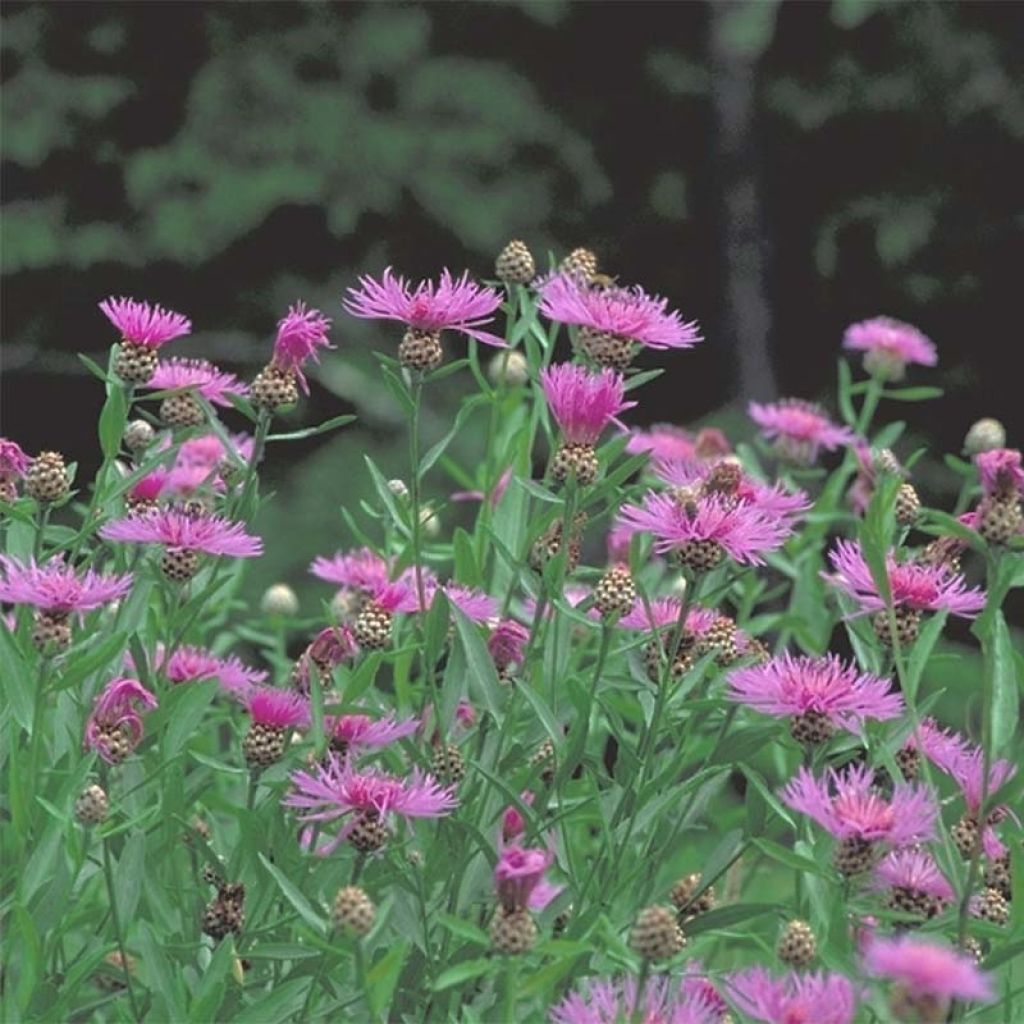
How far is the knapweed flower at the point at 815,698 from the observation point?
3.62ft

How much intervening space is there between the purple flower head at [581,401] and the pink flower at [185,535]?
0.19 m

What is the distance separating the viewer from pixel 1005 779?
1166 millimetres

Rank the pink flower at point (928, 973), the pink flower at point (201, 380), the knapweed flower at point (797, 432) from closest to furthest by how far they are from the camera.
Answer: the pink flower at point (928, 973), the pink flower at point (201, 380), the knapweed flower at point (797, 432)

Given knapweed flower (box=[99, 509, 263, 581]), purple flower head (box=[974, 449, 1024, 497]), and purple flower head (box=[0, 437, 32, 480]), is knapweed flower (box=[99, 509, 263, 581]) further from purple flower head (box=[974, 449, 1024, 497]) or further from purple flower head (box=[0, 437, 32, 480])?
purple flower head (box=[974, 449, 1024, 497])

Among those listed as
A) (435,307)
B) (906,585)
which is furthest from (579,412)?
(906,585)

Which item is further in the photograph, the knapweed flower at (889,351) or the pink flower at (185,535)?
the knapweed flower at (889,351)

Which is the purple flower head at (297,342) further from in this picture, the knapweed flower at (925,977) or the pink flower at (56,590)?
the knapweed flower at (925,977)

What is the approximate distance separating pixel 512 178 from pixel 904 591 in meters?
2.86

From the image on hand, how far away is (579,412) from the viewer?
1.20 m

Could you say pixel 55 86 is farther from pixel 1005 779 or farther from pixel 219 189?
pixel 1005 779

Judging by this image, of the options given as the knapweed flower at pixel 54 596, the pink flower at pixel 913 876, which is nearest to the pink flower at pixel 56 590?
the knapweed flower at pixel 54 596

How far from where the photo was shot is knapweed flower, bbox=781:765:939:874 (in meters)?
1.00

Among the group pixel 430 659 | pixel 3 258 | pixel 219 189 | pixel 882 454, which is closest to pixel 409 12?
pixel 219 189

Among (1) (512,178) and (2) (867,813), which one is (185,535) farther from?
(1) (512,178)
